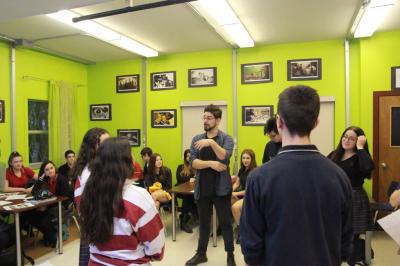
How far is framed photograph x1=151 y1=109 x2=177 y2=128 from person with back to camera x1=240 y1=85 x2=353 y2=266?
499 cm

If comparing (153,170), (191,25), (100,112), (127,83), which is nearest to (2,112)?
(100,112)

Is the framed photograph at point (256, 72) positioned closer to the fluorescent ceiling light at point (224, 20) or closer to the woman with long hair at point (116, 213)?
the fluorescent ceiling light at point (224, 20)

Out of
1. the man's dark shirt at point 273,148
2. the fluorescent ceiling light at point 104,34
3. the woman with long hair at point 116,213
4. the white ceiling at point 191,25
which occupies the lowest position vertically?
the woman with long hair at point 116,213

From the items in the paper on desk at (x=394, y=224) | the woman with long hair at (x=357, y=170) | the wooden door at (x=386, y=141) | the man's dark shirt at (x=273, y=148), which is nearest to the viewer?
the paper on desk at (x=394, y=224)

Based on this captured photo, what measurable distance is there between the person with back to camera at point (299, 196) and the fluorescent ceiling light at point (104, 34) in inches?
133

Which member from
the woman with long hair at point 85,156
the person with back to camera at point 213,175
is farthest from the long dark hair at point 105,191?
the person with back to camera at point 213,175

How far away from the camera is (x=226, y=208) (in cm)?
325

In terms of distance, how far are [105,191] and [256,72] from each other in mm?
4526

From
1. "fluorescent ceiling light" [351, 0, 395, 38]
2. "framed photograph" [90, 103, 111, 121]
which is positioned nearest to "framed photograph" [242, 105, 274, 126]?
"fluorescent ceiling light" [351, 0, 395, 38]

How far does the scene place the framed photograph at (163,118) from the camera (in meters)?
6.17

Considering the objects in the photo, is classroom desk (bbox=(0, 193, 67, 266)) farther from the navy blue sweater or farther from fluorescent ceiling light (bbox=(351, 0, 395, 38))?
fluorescent ceiling light (bbox=(351, 0, 395, 38))

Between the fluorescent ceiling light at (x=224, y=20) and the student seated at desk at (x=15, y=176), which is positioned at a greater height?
the fluorescent ceiling light at (x=224, y=20)

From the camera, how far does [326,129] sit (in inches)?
210

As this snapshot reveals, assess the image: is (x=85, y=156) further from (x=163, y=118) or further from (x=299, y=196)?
(x=163, y=118)
